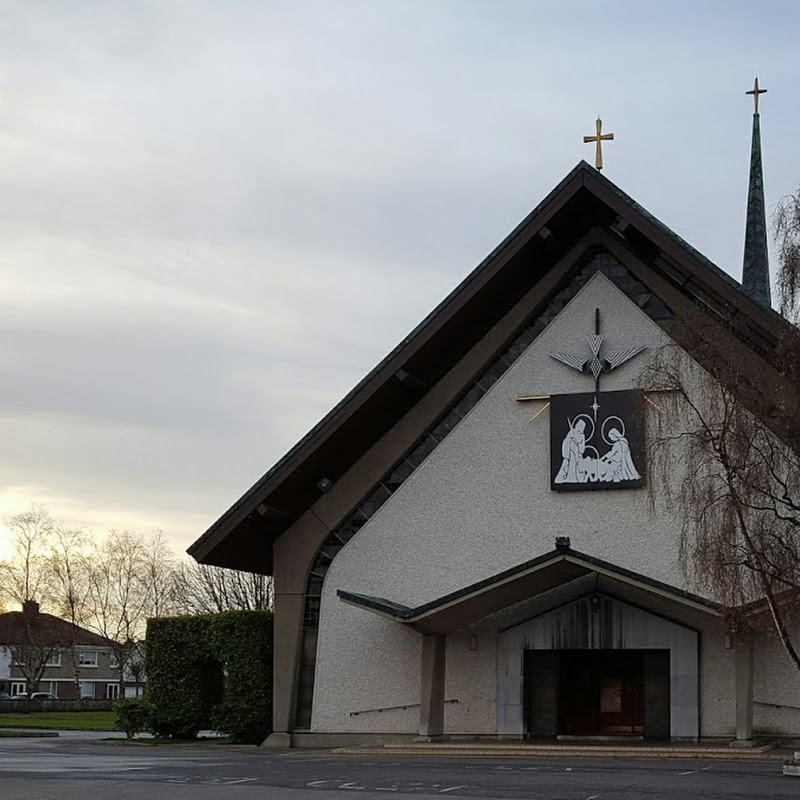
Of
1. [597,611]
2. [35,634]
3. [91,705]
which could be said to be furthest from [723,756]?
[35,634]

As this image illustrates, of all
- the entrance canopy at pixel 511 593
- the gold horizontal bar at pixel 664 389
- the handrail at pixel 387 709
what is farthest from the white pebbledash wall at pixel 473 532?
the gold horizontal bar at pixel 664 389

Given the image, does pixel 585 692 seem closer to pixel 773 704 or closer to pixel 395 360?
pixel 773 704

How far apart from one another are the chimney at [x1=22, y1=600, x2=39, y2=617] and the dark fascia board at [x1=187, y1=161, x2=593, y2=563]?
47.0 meters

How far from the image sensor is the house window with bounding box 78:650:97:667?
91875 millimetres

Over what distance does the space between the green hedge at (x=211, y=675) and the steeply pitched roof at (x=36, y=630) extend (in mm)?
39732

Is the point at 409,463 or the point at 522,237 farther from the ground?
the point at 522,237

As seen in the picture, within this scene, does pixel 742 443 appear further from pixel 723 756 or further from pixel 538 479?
pixel 538 479

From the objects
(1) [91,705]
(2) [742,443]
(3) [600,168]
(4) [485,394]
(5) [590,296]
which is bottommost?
(1) [91,705]

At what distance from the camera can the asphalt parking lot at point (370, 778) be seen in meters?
15.8

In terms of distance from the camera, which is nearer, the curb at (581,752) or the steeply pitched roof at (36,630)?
the curb at (581,752)

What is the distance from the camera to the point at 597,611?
84.6ft

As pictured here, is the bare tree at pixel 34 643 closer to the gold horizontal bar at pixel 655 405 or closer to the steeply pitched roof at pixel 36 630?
the steeply pitched roof at pixel 36 630

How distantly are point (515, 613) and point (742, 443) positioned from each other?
835 centimetres

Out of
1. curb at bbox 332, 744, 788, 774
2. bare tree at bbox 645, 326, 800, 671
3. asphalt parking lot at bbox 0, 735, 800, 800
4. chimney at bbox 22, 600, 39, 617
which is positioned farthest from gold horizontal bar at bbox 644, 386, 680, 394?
chimney at bbox 22, 600, 39, 617
